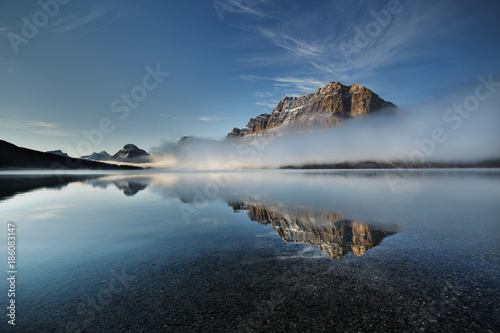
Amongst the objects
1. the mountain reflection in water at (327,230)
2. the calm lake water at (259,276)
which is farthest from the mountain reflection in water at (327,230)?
the calm lake water at (259,276)

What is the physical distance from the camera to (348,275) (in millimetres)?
8672

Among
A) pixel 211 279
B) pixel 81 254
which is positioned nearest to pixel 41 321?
pixel 211 279

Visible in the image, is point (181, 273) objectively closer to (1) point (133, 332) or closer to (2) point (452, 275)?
(1) point (133, 332)

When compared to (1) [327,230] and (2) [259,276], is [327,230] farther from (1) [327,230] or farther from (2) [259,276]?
(2) [259,276]

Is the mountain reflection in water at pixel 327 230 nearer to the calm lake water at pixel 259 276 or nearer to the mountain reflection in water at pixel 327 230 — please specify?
the mountain reflection in water at pixel 327 230

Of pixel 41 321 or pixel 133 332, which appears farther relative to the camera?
pixel 41 321

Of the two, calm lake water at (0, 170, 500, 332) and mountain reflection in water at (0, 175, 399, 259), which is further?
mountain reflection in water at (0, 175, 399, 259)

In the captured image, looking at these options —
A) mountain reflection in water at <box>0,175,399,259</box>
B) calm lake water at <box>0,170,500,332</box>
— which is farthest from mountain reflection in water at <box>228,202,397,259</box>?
calm lake water at <box>0,170,500,332</box>

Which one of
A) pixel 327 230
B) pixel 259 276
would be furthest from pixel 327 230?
pixel 259 276

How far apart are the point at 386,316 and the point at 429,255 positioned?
6.55 meters

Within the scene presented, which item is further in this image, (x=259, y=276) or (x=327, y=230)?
(x=327, y=230)

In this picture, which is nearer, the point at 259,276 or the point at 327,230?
the point at 259,276

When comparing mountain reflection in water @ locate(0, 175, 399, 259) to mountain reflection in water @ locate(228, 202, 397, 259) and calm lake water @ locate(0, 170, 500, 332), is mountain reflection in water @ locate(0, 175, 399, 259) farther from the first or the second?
calm lake water @ locate(0, 170, 500, 332)

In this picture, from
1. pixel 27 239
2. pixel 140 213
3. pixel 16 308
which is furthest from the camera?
A: pixel 140 213
